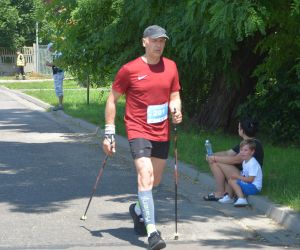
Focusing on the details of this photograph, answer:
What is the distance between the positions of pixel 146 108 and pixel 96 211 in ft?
6.48

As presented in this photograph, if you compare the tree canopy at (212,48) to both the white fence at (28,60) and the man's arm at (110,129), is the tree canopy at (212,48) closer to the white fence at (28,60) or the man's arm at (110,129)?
the man's arm at (110,129)

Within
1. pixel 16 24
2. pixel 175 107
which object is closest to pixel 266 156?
pixel 175 107

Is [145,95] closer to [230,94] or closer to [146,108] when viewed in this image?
[146,108]

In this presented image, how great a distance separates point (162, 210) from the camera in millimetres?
8148

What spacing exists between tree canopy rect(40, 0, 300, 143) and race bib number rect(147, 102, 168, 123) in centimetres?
237

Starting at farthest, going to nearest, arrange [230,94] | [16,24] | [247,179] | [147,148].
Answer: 1. [16,24]
2. [230,94]
3. [247,179]
4. [147,148]

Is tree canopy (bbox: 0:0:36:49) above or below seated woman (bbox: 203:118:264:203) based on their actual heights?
above

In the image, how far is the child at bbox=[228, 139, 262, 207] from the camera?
8.27 m

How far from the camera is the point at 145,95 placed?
Answer: 6586 millimetres

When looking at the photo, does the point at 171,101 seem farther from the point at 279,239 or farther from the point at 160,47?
the point at 279,239

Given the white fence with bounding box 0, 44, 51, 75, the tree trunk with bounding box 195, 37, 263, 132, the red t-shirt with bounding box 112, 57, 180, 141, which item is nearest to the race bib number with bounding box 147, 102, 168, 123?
the red t-shirt with bounding box 112, 57, 180, 141

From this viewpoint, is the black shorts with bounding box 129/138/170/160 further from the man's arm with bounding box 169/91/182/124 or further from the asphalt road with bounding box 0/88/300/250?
the asphalt road with bounding box 0/88/300/250

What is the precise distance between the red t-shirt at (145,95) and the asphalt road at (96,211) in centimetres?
107

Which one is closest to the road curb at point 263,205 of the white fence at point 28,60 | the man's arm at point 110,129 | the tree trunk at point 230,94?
the man's arm at point 110,129
